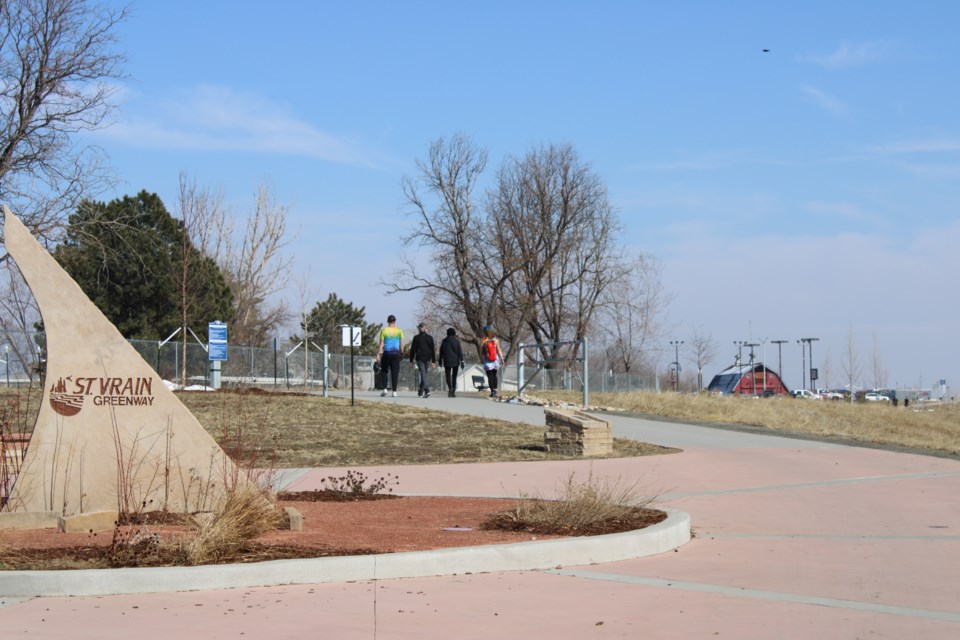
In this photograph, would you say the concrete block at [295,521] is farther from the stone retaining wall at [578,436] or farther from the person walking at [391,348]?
the person walking at [391,348]

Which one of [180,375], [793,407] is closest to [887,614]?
[793,407]

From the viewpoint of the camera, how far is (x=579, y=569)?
303 inches

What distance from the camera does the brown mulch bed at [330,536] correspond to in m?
7.14

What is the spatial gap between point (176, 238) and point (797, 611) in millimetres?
42387

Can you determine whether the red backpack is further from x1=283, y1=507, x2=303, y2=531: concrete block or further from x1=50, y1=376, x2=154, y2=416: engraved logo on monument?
x1=283, y1=507, x2=303, y2=531: concrete block

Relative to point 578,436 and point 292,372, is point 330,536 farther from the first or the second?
point 292,372

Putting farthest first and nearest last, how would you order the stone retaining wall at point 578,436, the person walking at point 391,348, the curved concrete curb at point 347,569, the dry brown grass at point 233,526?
the person walking at point 391,348 < the stone retaining wall at point 578,436 < the dry brown grass at point 233,526 < the curved concrete curb at point 347,569

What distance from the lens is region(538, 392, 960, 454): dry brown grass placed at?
22.5 meters

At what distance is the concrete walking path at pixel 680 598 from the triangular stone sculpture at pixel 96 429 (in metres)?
2.76

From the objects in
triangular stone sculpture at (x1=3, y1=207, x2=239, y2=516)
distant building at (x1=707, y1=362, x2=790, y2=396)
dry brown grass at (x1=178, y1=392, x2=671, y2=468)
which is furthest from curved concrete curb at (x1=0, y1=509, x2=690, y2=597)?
distant building at (x1=707, y1=362, x2=790, y2=396)

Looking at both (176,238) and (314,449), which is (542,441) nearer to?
(314,449)

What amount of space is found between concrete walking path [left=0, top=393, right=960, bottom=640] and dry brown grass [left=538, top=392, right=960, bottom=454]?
34.0 feet

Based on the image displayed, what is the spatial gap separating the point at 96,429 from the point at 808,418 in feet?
68.6

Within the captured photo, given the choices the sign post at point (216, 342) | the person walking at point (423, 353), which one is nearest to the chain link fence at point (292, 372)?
the sign post at point (216, 342)
